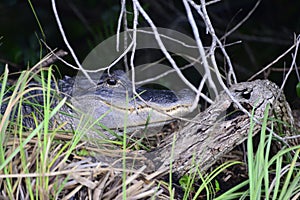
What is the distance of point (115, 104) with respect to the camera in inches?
102

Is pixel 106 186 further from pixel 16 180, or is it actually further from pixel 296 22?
pixel 296 22

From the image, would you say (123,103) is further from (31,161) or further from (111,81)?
(31,161)

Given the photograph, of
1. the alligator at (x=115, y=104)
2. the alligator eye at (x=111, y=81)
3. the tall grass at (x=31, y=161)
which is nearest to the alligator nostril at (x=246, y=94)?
the alligator at (x=115, y=104)

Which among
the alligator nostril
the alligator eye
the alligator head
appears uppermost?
the alligator eye

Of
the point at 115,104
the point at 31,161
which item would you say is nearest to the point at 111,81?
the point at 115,104

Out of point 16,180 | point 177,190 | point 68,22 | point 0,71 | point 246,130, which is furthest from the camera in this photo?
point 68,22

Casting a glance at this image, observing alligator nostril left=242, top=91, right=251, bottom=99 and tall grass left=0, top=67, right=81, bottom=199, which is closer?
tall grass left=0, top=67, right=81, bottom=199

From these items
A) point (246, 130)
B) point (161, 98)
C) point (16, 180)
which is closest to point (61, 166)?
point (16, 180)

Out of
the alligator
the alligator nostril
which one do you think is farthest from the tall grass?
the alligator nostril

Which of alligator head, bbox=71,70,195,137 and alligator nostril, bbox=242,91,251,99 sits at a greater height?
alligator nostril, bbox=242,91,251,99

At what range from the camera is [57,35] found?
4195mm

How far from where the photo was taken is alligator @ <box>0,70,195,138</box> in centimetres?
237

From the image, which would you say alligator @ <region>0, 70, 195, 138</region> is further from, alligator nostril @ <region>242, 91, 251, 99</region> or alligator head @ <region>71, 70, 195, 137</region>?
alligator nostril @ <region>242, 91, 251, 99</region>

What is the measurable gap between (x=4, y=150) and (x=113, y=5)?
8.36ft
